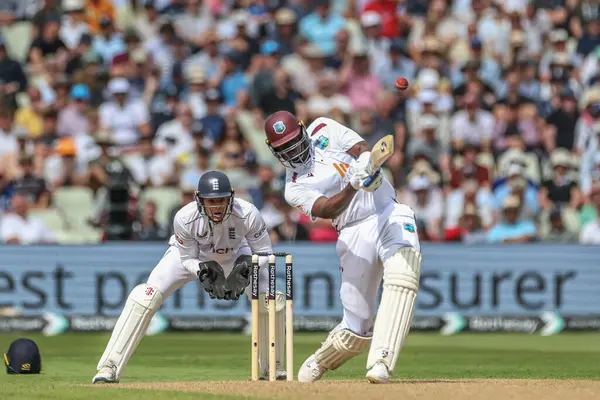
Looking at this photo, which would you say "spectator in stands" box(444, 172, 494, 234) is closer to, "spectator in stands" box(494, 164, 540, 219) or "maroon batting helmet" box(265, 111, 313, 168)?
"spectator in stands" box(494, 164, 540, 219)

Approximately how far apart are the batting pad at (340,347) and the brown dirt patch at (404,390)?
0.64 metres

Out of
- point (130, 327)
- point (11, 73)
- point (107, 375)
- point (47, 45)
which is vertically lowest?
point (107, 375)

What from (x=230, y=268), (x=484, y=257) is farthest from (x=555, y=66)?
(x=230, y=268)

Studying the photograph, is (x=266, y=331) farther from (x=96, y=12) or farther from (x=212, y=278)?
(x=96, y=12)

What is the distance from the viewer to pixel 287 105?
2073 cm

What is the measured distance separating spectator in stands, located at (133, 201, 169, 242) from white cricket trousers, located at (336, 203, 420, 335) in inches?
338

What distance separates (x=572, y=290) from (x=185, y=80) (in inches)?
301

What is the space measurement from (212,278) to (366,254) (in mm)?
1350

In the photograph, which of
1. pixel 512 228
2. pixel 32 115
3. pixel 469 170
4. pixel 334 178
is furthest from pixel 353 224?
pixel 32 115

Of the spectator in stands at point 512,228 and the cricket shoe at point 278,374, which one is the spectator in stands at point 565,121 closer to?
the spectator in stands at point 512,228

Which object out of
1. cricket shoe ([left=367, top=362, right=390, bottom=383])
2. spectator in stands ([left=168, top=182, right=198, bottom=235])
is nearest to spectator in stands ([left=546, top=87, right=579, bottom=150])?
spectator in stands ([left=168, top=182, right=198, bottom=235])

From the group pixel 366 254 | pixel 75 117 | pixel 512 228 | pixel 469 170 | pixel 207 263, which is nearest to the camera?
pixel 366 254

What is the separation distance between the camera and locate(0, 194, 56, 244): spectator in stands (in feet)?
61.2

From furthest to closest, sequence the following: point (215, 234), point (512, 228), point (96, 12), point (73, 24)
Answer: point (96, 12), point (73, 24), point (512, 228), point (215, 234)
